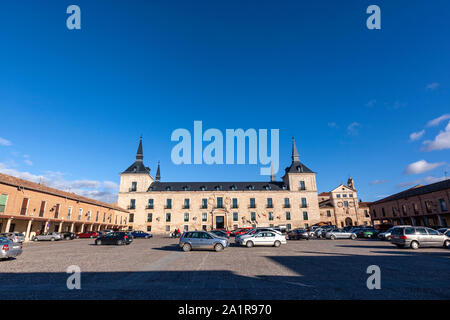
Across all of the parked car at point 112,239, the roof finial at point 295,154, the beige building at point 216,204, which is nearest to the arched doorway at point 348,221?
the beige building at point 216,204

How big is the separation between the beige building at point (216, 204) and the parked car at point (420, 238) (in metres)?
31.9

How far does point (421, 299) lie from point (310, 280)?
2672 mm

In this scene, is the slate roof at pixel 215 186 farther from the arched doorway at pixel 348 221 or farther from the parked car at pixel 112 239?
the parked car at pixel 112 239

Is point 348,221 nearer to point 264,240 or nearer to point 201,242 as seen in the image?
point 264,240

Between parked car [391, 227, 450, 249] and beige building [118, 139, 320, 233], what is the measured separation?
3186 centimetres

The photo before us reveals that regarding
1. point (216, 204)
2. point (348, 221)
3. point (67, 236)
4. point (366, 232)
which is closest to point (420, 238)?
point (366, 232)

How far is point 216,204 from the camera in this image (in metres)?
48.6

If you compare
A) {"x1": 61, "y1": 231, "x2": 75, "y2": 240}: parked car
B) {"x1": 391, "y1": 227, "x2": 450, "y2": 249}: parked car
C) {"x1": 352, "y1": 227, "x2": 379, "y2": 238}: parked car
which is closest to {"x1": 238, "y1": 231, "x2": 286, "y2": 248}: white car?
{"x1": 391, "y1": 227, "x2": 450, "y2": 249}: parked car

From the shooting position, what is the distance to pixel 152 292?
5801 millimetres

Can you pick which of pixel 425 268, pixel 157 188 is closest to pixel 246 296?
pixel 425 268

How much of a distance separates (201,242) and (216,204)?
33255 mm
